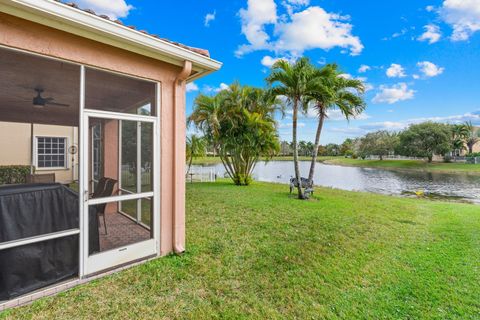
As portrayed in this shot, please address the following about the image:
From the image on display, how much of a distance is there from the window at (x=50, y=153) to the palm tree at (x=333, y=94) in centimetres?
1018

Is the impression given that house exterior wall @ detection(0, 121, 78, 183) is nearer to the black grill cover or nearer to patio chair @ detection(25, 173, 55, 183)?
patio chair @ detection(25, 173, 55, 183)

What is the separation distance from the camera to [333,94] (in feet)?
24.4

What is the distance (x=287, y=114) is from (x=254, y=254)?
5726mm

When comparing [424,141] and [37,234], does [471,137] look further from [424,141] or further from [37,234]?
[37,234]

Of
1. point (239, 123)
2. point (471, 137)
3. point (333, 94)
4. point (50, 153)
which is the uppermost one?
point (471, 137)

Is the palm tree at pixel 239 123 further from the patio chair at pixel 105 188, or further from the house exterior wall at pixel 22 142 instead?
the patio chair at pixel 105 188

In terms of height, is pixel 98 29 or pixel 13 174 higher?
pixel 98 29

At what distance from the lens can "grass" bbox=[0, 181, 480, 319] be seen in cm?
238

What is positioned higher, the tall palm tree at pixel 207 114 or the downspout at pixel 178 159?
the tall palm tree at pixel 207 114

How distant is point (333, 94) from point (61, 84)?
6.98 metres

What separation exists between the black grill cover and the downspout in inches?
40.3

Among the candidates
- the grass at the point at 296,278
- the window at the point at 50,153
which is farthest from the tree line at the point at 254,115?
the window at the point at 50,153

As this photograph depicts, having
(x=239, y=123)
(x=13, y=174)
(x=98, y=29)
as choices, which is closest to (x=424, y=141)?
(x=239, y=123)

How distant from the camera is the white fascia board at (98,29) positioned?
2.15 metres
